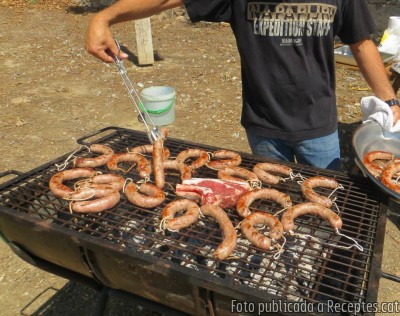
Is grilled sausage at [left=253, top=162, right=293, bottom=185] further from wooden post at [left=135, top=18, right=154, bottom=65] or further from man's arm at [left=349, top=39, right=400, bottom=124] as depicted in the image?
wooden post at [left=135, top=18, right=154, bottom=65]

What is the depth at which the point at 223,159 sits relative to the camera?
2.88m

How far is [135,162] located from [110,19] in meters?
0.98

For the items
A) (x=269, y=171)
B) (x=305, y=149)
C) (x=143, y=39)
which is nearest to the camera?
(x=269, y=171)

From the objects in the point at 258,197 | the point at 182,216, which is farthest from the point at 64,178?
the point at 258,197

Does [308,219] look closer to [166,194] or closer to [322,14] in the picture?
[166,194]

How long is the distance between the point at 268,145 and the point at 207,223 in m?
1.06

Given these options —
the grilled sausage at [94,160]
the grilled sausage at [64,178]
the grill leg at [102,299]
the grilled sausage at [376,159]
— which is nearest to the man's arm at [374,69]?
the grilled sausage at [376,159]

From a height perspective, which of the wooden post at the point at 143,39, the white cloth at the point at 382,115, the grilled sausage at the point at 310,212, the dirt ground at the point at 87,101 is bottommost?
the dirt ground at the point at 87,101

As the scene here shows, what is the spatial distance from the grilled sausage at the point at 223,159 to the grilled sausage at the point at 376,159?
0.86 metres

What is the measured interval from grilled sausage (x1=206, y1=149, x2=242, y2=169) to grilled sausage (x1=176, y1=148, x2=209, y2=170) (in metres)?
0.05

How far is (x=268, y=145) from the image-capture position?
312 centimetres

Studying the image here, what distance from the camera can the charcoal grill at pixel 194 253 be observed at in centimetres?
184

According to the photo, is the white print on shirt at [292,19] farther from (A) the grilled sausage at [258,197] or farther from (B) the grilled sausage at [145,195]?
(B) the grilled sausage at [145,195]

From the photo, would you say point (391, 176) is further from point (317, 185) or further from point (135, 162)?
point (135, 162)
